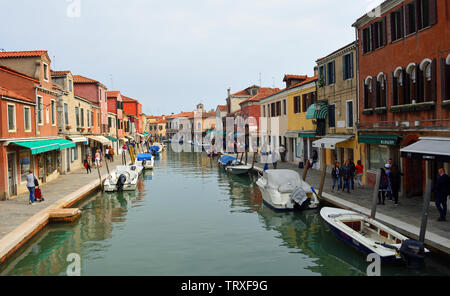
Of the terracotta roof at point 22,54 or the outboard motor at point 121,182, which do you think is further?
the outboard motor at point 121,182

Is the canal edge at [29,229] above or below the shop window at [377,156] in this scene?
below

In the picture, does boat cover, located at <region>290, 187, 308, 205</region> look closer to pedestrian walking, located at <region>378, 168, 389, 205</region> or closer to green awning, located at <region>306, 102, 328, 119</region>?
pedestrian walking, located at <region>378, 168, 389, 205</region>

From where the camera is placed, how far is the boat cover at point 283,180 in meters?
17.5

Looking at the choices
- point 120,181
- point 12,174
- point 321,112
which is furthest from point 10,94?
point 321,112

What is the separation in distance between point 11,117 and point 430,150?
60.6ft

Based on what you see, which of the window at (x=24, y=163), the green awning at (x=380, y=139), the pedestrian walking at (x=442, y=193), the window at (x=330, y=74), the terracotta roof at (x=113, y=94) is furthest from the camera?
the terracotta roof at (x=113, y=94)

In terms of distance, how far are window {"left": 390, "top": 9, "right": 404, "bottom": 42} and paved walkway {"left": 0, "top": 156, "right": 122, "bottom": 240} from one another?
56.1 ft

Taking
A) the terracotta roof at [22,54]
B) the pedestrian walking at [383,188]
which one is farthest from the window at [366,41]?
the terracotta roof at [22,54]

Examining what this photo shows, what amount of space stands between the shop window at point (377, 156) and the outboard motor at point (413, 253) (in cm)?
935

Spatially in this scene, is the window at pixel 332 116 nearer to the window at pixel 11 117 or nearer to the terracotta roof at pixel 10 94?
the terracotta roof at pixel 10 94

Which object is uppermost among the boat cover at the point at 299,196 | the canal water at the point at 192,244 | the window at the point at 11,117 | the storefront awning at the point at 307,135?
the window at the point at 11,117

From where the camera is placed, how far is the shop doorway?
18.5 meters

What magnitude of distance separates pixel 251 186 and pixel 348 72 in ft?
32.7
